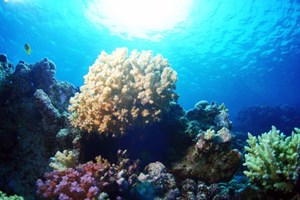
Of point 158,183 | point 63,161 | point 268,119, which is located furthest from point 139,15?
point 158,183

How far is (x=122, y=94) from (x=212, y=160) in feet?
7.55

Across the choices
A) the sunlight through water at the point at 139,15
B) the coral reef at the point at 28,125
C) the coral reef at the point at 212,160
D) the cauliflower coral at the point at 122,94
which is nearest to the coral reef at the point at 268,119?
the sunlight through water at the point at 139,15

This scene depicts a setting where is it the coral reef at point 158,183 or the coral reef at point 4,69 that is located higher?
the coral reef at point 4,69

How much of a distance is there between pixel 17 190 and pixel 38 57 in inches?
1590

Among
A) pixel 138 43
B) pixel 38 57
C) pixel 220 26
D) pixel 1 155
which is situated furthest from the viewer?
pixel 38 57

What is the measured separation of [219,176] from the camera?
16.0 feet

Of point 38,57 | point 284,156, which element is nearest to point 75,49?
point 38,57

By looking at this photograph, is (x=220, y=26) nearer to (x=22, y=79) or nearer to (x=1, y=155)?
(x=22, y=79)

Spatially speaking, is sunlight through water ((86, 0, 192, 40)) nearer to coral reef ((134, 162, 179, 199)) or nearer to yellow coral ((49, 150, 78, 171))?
coral reef ((134, 162, 179, 199))

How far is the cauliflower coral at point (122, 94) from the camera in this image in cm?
468

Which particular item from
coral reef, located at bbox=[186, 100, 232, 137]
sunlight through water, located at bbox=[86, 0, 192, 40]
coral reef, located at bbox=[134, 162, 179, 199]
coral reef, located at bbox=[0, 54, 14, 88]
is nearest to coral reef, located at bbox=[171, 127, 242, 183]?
coral reef, located at bbox=[134, 162, 179, 199]

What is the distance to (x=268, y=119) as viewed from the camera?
2458 centimetres

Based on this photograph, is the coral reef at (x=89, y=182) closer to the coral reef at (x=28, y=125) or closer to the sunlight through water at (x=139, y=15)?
the coral reef at (x=28, y=125)

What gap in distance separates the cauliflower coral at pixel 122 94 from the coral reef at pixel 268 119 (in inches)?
830
